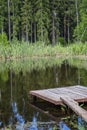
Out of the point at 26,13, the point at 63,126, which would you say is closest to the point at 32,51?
the point at 26,13

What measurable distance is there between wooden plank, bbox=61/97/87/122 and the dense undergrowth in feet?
65.9

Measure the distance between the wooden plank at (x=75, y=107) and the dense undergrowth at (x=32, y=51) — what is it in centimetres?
2009

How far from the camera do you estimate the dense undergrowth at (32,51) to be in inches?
1145

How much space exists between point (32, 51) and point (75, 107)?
23.2 meters

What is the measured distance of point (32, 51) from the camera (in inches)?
1214

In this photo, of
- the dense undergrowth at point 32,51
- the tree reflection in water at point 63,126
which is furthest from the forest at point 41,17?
the tree reflection in water at point 63,126

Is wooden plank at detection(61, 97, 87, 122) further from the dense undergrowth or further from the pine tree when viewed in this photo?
the pine tree

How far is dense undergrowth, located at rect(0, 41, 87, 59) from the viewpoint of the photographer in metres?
29.1

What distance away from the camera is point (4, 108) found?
9.28 meters

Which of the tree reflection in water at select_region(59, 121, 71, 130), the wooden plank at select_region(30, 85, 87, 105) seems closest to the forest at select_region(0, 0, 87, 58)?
the wooden plank at select_region(30, 85, 87, 105)

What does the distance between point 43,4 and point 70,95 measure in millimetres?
40797

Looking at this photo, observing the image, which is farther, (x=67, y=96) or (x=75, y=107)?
(x=67, y=96)

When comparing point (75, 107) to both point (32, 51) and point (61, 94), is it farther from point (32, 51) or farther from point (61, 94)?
point (32, 51)

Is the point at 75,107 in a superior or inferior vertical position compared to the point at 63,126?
superior
